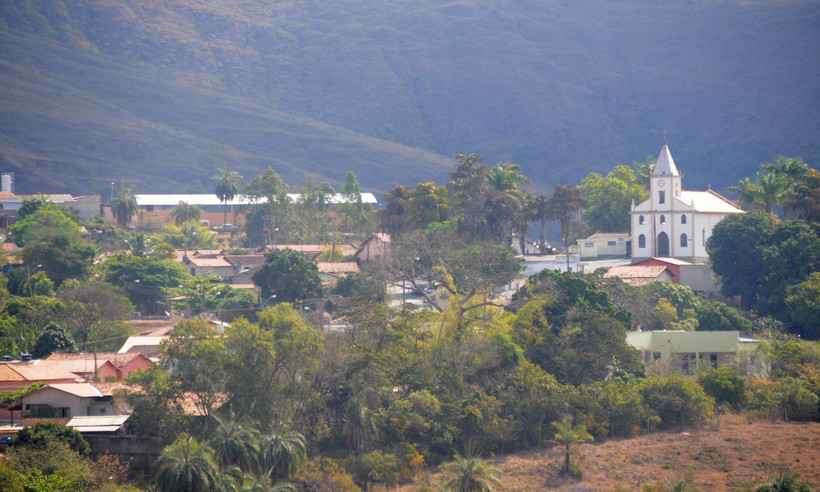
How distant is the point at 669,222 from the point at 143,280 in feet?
93.7

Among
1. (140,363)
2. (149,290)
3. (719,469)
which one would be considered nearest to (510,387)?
(719,469)

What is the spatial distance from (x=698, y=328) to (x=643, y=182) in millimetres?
35628

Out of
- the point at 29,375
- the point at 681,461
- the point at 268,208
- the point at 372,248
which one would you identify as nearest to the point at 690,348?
the point at 681,461

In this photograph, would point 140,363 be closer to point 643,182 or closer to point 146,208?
point 643,182

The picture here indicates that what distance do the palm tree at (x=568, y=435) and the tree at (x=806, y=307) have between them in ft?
65.0

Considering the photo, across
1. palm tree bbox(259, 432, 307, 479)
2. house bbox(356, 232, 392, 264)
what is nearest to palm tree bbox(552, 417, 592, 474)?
palm tree bbox(259, 432, 307, 479)

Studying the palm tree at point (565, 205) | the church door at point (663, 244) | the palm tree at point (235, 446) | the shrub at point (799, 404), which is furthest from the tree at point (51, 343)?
the church door at point (663, 244)

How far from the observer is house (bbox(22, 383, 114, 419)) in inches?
2157

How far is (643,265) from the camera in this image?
8544 centimetres

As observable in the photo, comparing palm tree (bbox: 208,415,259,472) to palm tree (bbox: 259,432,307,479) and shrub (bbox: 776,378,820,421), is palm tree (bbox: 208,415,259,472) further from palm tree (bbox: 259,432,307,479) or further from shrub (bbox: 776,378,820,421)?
shrub (bbox: 776,378,820,421)

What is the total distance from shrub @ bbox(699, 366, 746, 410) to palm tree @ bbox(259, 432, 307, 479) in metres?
16.9

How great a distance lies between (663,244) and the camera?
90.5 m

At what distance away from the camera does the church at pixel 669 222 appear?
90000 millimetres

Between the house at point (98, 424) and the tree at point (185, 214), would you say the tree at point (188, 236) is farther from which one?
the house at point (98, 424)
